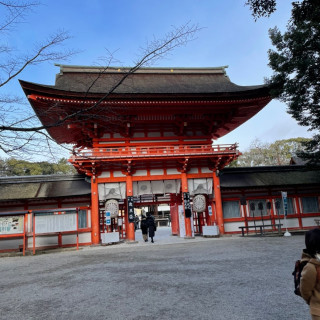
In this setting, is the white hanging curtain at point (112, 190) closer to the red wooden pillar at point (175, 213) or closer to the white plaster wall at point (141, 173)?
the white plaster wall at point (141, 173)

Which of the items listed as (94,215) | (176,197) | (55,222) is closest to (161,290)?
(55,222)

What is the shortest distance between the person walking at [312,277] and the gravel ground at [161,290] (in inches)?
63.4

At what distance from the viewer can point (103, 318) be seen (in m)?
3.95

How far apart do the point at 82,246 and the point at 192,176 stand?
7.44 meters

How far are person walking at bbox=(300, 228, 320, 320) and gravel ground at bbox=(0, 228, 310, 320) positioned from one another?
1609 mm

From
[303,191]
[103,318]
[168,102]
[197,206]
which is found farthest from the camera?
[303,191]

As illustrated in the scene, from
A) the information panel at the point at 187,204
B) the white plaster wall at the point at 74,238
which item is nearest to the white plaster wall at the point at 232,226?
the information panel at the point at 187,204

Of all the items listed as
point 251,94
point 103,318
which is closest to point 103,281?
point 103,318

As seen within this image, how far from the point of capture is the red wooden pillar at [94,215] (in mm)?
14391

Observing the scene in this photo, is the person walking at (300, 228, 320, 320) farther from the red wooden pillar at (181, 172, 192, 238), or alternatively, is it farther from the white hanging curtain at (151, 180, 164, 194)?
the white hanging curtain at (151, 180, 164, 194)

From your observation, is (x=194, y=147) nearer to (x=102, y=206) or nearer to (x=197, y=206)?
(x=197, y=206)

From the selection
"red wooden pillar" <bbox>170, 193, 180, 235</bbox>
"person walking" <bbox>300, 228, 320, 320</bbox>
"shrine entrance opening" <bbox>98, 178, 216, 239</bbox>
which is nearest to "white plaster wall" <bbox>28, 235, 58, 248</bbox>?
"shrine entrance opening" <bbox>98, 178, 216, 239</bbox>

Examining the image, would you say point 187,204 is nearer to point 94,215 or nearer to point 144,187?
point 144,187

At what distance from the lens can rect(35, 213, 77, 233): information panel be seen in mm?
12875
